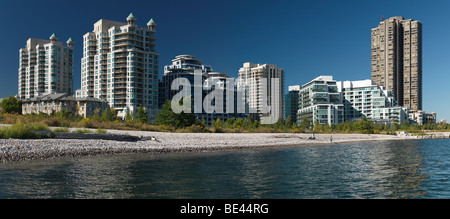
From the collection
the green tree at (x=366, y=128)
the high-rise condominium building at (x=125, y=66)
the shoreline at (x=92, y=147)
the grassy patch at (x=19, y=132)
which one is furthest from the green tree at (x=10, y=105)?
the green tree at (x=366, y=128)

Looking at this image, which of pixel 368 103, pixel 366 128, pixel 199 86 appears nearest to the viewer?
pixel 366 128

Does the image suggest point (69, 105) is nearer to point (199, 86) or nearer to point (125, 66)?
point (125, 66)

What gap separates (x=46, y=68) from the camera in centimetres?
16000

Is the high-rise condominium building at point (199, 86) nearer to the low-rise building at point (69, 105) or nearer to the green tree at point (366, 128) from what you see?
the low-rise building at point (69, 105)

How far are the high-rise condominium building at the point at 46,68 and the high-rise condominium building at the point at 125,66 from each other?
3485 centimetres

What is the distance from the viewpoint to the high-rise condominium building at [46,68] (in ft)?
520

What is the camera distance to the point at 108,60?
129500mm

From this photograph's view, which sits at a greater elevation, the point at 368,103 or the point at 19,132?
the point at 368,103

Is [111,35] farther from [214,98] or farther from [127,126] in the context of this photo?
[127,126]

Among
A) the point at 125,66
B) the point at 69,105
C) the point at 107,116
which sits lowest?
the point at 107,116

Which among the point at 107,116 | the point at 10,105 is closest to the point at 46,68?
the point at 10,105

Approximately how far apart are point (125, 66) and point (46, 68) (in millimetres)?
64348

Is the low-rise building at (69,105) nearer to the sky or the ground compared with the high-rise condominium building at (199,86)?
nearer to the ground

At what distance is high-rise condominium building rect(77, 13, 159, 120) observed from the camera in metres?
123
